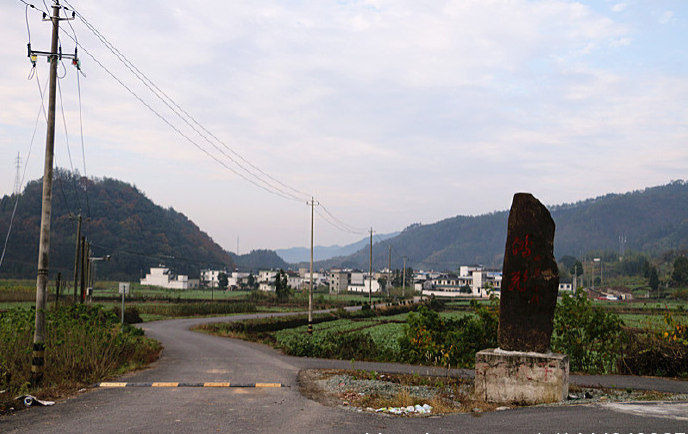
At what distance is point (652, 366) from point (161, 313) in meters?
53.6

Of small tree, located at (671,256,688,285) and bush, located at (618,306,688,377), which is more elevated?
small tree, located at (671,256,688,285)

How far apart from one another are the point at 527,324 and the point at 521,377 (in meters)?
1.27

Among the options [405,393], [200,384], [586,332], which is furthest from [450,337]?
[200,384]

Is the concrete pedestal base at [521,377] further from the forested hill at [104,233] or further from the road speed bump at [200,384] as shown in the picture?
the forested hill at [104,233]

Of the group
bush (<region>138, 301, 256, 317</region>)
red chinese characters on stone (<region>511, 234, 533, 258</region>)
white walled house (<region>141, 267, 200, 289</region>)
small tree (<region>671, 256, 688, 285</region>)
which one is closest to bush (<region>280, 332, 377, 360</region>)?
red chinese characters on stone (<region>511, 234, 533, 258</region>)

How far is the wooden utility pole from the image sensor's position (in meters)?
15.0

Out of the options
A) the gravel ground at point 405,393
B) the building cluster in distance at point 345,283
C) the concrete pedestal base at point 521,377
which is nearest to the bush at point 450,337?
the gravel ground at point 405,393

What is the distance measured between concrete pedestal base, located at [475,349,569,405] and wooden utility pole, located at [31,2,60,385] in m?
11.7

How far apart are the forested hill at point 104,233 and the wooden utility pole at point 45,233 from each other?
4484 inches

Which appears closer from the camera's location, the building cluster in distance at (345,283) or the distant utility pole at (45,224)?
the distant utility pole at (45,224)

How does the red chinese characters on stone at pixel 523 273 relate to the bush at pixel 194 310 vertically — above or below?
above

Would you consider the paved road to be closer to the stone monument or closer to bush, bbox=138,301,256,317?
the stone monument

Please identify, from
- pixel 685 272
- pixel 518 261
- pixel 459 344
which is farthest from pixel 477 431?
pixel 685 272

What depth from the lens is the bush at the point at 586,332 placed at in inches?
747
